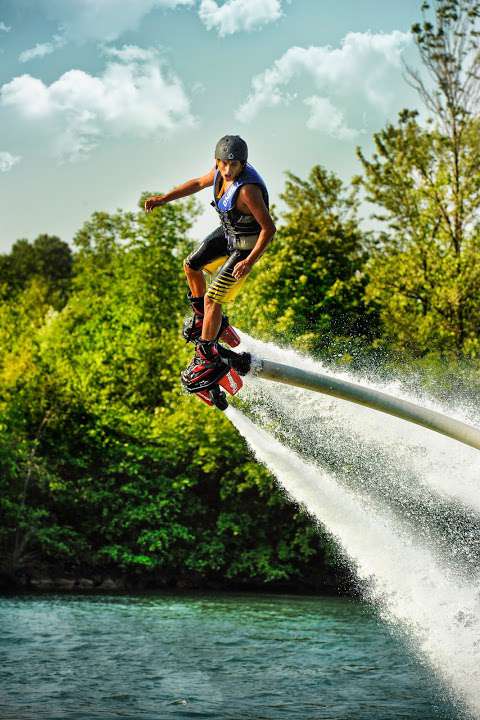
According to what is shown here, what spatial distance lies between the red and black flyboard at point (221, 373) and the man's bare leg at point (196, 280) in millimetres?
380

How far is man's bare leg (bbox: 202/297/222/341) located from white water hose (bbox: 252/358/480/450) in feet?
1.78

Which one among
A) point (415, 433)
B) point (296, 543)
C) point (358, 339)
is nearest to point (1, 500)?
point (296, 543)

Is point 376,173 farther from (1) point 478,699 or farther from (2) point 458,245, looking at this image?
(1) point 478,699

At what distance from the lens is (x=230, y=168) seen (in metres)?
9.37

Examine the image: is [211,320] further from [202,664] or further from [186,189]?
[202,664]

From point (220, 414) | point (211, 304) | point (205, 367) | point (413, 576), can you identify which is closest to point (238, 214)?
point (211, 304)

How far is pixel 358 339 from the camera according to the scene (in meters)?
37.5

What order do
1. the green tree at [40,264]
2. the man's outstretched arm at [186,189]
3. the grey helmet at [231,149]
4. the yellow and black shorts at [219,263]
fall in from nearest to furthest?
1. the grey helmet at [231,149]
2. the yellow and black shorts at [219,263]
3. the man's outstretched arm at [186,189]
4. the green tree at [40,264]

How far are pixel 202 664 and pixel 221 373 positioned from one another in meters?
15.3

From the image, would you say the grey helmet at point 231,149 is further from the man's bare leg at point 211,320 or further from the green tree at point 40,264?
the green tree at point 40,264

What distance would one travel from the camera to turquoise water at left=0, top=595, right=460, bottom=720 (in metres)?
19.0

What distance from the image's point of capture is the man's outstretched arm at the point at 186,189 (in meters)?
9.96

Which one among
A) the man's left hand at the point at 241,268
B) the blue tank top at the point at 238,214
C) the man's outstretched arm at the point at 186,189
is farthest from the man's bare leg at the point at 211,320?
the man's outstretched arm at the point at 186,189

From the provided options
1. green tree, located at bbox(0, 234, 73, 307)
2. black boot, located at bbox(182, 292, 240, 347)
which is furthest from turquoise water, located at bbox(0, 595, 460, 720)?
green tree, located at bbox(0, 234, 73, 307)
